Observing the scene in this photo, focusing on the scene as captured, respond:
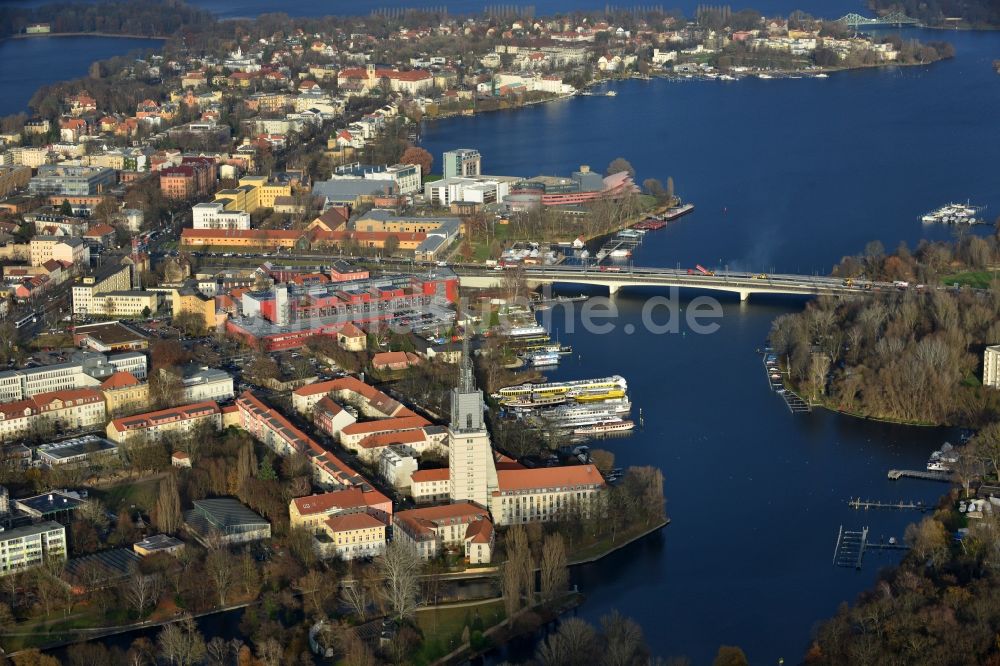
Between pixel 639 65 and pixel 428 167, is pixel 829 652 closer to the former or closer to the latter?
pixel 428 167

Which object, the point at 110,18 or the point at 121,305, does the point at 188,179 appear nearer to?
the point at 121,305

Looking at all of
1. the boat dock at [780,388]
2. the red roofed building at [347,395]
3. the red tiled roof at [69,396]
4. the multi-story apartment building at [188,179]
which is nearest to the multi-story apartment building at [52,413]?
the red tiled roof at [69,396]

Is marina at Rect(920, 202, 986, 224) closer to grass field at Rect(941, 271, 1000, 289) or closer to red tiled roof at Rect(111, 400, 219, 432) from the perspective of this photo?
grass field at Rect(941, 271, 1000, 289)

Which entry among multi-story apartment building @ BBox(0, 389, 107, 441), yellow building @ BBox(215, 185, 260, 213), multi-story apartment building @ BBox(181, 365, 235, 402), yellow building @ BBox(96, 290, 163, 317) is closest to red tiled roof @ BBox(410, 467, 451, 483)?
multi-story apartment building @ BBox(181, 365, 235, 402)

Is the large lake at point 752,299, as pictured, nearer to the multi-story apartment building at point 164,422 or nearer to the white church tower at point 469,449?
the white church tower at point 469,449

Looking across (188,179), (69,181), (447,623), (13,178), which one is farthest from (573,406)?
(13,178)

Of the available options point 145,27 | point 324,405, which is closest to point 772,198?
point 324,405

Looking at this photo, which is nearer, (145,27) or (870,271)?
(870,271)
